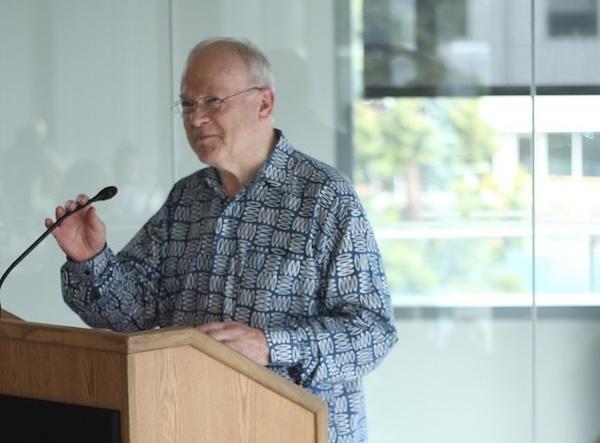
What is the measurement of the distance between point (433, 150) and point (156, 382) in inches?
115

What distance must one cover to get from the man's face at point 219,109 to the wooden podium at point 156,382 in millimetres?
724

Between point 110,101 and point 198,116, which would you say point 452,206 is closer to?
point 110,101

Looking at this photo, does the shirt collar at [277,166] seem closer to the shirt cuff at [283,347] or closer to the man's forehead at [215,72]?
the man's forehead at [215,72]

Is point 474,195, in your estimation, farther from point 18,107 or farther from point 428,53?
point 18,107

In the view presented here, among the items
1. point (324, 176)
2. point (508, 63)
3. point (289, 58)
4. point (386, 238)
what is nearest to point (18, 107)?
point (289, 58)

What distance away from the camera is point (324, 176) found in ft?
9.39

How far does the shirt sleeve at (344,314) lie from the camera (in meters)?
2.67

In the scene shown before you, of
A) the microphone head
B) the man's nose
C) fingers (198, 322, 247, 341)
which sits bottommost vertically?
fingers (198, 322, 247, 341)

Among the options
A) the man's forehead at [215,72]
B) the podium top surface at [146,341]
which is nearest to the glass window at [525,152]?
the man's forehead at [215,72]

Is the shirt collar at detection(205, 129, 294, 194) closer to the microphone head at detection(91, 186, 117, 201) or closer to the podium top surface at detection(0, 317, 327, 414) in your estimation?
the microphone head at detection(91, 186, 117, 201)

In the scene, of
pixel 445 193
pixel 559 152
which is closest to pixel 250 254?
pixel 445 193

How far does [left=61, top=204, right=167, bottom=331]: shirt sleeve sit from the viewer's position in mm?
2945

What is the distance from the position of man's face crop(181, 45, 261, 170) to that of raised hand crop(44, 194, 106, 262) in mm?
274

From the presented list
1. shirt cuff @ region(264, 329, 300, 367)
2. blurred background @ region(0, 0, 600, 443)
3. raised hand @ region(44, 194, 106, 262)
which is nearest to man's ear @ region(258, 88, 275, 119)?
raised hand @ region(44, 194, 106, 262)
